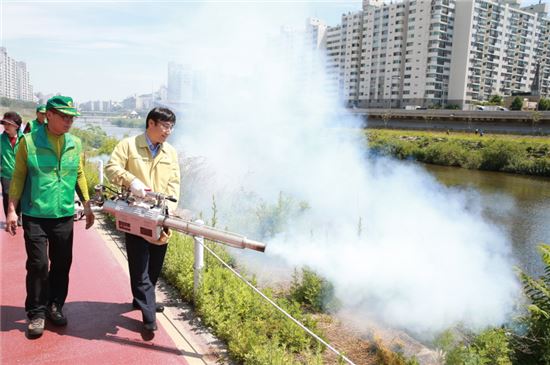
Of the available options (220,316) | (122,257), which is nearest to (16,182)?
(220,316)

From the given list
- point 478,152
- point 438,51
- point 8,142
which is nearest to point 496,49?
point 438,51

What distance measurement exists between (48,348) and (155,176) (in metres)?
1.78

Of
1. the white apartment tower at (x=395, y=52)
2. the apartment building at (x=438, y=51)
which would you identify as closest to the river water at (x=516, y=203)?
the white apartment tower at (x=395, y=52)

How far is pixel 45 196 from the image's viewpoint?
384cm

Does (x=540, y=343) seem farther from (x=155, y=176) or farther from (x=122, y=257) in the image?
(x=122, y=257)

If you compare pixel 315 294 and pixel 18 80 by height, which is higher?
pixel 18 80

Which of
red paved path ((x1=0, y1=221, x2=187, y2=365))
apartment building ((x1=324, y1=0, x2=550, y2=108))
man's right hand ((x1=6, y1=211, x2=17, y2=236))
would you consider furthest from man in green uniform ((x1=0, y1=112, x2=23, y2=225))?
apartment building ((x1=324, y1=0, x2=550, y2=108))

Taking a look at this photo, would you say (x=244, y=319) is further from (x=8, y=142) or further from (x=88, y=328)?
(x=8, y=142)

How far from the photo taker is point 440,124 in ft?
177

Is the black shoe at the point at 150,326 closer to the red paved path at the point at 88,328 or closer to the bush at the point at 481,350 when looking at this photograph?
the red paved path at the point at 88,328

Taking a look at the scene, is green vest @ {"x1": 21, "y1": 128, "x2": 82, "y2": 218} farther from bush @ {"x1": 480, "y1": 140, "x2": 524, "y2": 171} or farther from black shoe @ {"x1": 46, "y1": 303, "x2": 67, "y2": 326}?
bush @ {"x1": 480, "y1": 140, "x2": 524, "y2": 171}

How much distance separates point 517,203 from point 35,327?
74.6 ft

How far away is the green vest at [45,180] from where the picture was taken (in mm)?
3816

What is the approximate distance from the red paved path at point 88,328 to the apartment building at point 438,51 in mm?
79409
